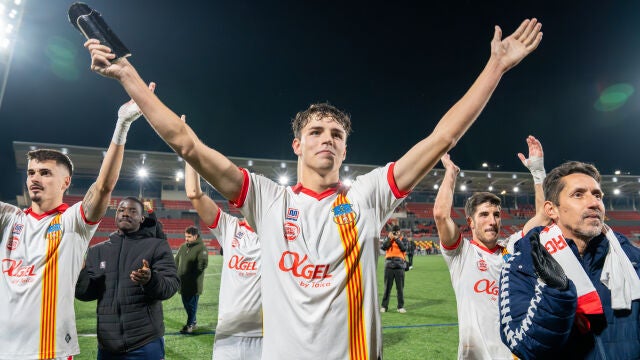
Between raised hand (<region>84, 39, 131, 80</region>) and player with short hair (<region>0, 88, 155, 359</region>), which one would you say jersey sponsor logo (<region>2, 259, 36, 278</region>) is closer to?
player with short hair (<region>0, 88, 155, 359</region>)

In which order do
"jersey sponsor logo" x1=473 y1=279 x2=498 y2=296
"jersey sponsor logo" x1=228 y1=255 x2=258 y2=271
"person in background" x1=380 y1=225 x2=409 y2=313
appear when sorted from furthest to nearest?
Answer: "person in background" x1=380 y1=225 x2=409 y2=313, "jersey sponsor logo" x1=228 y1=255 x2=258 y2=271, "jersey sponsor logo" x1=473 y1=279 x2=498 y2=296

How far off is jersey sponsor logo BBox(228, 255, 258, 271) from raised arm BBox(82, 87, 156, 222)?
1.54 m

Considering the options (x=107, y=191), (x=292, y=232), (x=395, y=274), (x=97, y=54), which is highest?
(x=97, y=54)

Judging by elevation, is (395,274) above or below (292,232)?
below

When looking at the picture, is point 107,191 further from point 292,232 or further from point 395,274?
point 395,274

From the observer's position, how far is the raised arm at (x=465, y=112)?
83.7 inches

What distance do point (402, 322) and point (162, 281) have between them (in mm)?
7267

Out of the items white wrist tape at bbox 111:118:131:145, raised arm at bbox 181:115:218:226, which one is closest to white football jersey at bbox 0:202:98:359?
white wrist tape at bbox 111:118:131:145

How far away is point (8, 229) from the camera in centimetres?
349

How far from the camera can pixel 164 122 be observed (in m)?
2.03

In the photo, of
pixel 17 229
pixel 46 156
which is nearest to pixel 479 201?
pixel 46 156

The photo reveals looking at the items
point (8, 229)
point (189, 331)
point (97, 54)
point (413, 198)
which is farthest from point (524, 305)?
point (413, 198)

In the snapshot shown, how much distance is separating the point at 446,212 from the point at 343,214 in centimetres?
210

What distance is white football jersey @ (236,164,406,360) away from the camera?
7.09 feet
